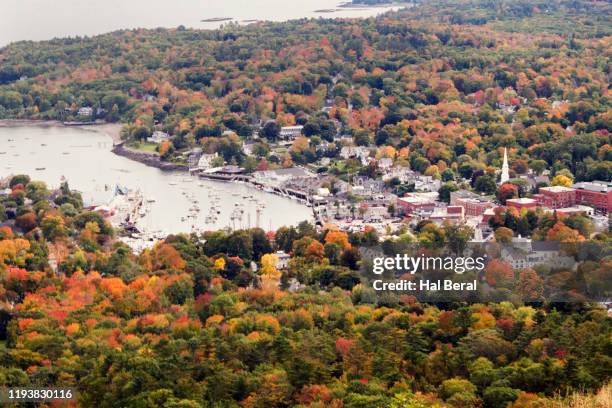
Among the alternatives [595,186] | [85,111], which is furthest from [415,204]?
[85,111]

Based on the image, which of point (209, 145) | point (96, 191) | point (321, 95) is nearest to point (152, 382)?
point (96, 191)

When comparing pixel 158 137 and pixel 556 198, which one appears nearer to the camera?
pixel 556 198

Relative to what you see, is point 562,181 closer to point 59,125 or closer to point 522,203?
point 522,203

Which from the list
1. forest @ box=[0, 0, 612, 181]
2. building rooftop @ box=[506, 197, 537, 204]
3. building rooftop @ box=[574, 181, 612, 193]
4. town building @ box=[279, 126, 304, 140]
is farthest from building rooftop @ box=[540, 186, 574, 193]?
town building @ box=[279, 126, 304, 140]

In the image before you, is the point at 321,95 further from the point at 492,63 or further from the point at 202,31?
the point at 202,31

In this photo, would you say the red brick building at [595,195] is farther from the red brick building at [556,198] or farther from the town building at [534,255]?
the town building at [534,255]
